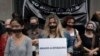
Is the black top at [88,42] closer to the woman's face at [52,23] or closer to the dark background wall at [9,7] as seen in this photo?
the woman's face at [52,23]

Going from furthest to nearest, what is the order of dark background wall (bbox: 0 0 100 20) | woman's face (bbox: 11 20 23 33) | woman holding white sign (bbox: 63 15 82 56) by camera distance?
dark background wall (bbox: 0 0 100 20)
woman holding white sign (bbox: 63 15 82 56)
woman's face (bbox: 11 20 23 33)

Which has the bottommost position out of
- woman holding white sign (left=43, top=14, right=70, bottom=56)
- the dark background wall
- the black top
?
the black top

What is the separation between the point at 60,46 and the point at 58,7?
4.33 metres

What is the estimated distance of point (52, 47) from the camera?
11.0 metres

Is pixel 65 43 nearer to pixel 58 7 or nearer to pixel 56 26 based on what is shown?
pixel 56 26

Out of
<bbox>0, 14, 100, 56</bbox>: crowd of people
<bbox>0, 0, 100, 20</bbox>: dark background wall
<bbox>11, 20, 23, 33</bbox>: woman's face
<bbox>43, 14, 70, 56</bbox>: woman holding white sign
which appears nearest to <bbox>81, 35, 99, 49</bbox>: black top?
<bbox>0, 14, 100, 56</bbox>: crowd of people

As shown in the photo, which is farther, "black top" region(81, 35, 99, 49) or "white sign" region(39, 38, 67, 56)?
"black top" region(81, 35, 99, 49)

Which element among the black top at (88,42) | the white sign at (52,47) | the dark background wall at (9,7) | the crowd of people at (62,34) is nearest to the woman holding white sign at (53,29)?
the crowd of people at (62,34)

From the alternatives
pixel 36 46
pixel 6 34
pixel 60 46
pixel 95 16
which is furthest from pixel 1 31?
pixel 95 16

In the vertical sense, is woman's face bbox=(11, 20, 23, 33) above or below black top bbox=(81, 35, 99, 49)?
above

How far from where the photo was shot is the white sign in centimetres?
1098

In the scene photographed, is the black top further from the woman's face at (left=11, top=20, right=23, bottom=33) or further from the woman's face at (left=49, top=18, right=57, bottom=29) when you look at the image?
the woman's face at (left=11, top=20, right=23, bottom=33)

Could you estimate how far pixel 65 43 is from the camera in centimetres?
1101

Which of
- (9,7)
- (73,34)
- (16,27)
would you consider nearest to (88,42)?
(73,34)
